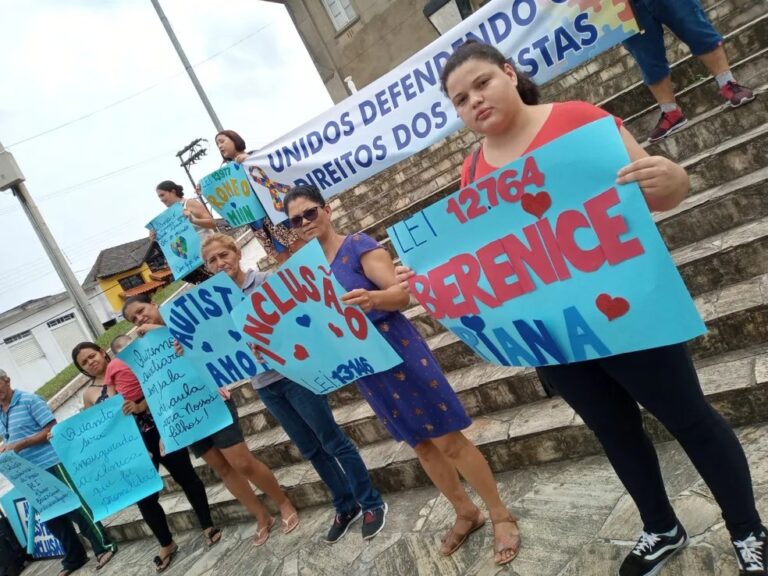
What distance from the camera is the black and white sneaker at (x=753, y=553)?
1620 mm

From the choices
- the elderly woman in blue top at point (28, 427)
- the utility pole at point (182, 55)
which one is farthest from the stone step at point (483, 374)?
the utility pole at point (182, 55)

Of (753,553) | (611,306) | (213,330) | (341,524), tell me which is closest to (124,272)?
(213,330)

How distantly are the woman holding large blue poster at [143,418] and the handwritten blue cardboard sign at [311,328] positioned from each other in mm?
1675

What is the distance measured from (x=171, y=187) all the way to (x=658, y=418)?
435cm

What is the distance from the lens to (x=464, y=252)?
1890 millimetres

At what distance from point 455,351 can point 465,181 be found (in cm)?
221

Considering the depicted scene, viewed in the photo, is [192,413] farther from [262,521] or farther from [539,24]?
Answer: [539,24]

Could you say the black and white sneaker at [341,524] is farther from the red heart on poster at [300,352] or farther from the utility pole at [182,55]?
the utility pole at [182,55]

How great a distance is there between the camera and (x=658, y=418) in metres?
1.63

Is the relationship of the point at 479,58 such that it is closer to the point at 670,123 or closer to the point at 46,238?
the point at 670,123

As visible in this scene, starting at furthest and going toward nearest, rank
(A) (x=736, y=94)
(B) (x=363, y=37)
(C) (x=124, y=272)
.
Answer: (C) (x=124, y=272) → (B) (x=363, y=37) → (A) (x=736, y=94)

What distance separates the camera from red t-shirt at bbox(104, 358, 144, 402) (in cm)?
380

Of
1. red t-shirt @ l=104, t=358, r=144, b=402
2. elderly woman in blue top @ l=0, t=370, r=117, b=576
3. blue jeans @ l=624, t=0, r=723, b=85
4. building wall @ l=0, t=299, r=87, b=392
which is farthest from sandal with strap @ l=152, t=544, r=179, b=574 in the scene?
building wall @ l=0, t=299, r=87, b=392

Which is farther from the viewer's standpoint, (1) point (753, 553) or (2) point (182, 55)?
(2) point (182, 55)
